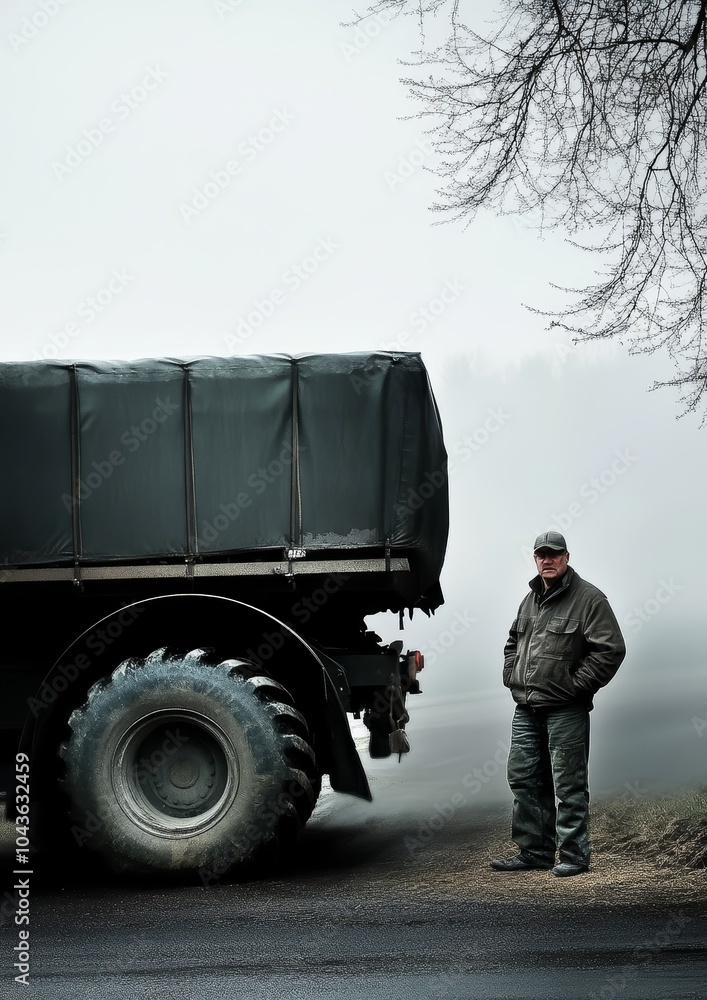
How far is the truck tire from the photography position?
23.7 ft

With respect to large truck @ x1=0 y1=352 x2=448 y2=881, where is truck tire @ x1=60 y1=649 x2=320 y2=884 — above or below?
below

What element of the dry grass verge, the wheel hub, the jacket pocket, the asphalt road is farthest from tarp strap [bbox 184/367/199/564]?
the dry grass verge

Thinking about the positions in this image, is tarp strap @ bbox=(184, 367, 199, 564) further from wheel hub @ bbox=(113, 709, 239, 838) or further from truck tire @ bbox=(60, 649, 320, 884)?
wheel hub @ bbox=(113, 709, 239, 838)

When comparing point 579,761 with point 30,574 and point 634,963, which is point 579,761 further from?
point 30,574

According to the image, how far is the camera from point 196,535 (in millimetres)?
7738

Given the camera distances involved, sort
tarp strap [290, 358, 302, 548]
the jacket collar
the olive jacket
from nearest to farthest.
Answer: the olive jacket
the jacket collar
tarp strap [290, 358, 302, 548]

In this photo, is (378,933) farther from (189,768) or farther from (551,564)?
(551,564)

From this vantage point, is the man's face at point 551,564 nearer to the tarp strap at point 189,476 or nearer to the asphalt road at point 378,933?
the asphalt road at point 378,933

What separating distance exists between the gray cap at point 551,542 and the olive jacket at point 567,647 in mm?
162

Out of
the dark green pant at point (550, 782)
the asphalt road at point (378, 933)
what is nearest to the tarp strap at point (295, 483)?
the dark green pant at point (550, 782)

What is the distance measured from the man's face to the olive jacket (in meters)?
0.05

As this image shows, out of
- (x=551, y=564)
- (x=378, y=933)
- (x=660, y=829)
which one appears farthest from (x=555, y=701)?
(x=378, y=933)

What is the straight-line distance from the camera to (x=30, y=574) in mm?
Answer: 7719

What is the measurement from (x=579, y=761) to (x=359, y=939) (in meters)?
2.10
